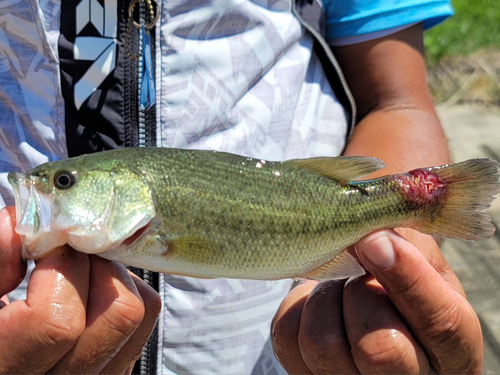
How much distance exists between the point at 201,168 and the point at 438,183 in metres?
0.56

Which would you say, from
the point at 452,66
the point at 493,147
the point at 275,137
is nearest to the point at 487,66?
the point at 452,66

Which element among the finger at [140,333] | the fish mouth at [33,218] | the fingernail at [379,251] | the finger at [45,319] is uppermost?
the fish mouth at [33,218]

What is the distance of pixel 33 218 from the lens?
1232 millimetres

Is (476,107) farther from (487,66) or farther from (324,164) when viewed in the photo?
(324,164)

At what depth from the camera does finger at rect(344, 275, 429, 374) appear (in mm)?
1358

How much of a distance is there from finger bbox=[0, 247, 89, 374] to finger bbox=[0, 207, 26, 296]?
4 centimetres

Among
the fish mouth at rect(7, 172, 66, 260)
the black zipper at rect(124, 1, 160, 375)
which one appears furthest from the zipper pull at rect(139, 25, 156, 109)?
the fish mouth at rect(7, 172, 66, 260)

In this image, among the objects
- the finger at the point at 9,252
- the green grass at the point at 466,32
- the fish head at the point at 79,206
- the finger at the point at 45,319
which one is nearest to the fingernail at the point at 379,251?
the fish head at the point at 79,206

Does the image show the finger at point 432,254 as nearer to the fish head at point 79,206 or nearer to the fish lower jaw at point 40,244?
the fish head at point 79,206

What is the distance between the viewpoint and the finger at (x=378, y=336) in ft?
4.46

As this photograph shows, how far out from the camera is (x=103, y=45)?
158 centimetres

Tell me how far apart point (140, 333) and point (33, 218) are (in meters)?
0.38

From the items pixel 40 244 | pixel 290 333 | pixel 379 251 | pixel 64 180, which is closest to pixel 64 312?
pixel 40 244

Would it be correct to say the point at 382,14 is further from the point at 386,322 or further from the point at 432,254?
the point at 386,322
